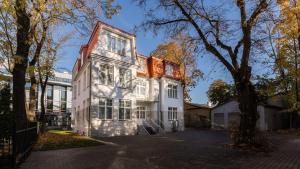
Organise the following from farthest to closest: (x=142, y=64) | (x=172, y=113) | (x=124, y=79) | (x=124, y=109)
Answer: (x=172, y=113) → (x=142, y=64) → (x=124, y=79) → (x=124, y=109)

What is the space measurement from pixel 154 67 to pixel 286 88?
15.9m

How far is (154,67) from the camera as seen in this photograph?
29.1 meters

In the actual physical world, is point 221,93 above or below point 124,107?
above

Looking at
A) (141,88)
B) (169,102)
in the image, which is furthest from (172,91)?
(141,88)

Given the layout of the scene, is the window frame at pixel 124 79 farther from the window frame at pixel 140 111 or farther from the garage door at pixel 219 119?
the garage door at pixel 219 119

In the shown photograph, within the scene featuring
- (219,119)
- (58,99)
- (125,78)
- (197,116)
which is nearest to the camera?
(125,78)

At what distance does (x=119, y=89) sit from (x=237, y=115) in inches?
635

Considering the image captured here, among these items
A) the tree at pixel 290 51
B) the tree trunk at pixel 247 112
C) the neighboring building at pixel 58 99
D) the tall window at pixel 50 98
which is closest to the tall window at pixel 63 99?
the neighboring building at pixel 58 99

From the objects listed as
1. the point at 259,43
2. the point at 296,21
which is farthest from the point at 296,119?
the point at 259,43

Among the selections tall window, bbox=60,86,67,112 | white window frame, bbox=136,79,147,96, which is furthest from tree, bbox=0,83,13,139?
tall window, bbox=60,86,67,112

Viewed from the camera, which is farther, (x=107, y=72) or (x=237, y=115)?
(x=237, y=115)

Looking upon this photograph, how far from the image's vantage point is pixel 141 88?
27844 mm

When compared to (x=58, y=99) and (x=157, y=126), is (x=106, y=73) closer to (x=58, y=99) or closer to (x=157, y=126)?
(x=157, y=126)

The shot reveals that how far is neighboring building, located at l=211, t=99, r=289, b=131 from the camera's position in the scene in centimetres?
3025
